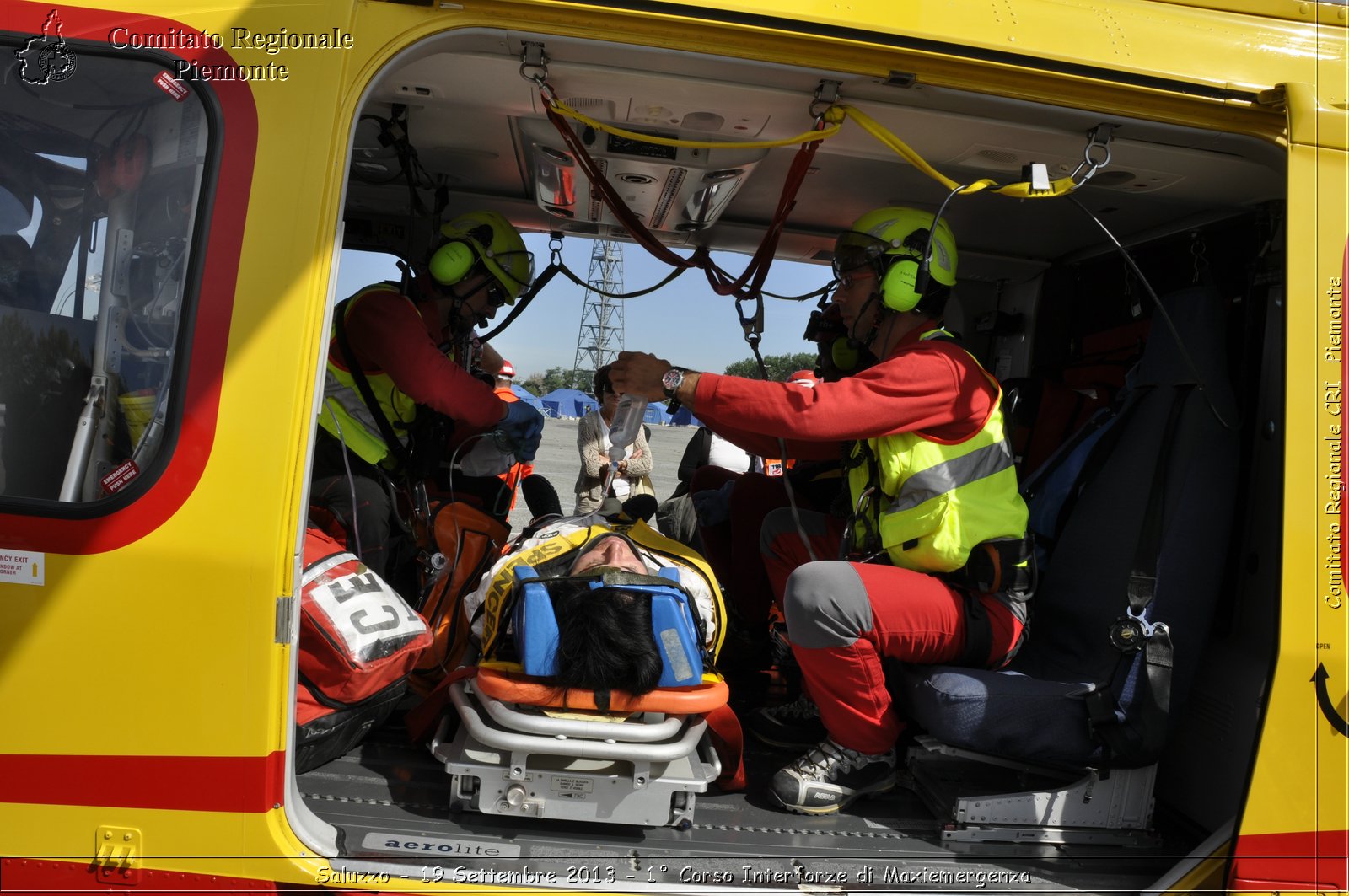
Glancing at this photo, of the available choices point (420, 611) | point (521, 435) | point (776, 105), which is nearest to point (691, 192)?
point (776, 105)

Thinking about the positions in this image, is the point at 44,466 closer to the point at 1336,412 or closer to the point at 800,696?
the point at 800,696

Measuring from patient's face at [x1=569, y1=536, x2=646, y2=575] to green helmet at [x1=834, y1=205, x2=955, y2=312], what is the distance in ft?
3.69

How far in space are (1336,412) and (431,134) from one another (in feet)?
9.34

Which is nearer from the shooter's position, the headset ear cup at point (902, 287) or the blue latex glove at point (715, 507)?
the headset ear cup at point (902, 287)

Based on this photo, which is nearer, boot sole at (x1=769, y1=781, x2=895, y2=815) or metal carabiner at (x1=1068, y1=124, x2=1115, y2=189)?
metal carabiner at (x1=1068, y1=124, x2=1115, y2=189)

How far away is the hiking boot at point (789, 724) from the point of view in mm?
2863

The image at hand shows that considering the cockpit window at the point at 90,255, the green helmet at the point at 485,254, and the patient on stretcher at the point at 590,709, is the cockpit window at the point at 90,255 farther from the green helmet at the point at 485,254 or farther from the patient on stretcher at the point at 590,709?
the green helmet at the point at 485,254

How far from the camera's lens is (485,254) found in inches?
126

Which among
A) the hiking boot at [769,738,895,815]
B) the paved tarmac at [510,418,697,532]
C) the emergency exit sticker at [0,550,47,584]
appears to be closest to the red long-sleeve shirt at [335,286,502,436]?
→ the emergency exit sticker at [0,550,47,584]

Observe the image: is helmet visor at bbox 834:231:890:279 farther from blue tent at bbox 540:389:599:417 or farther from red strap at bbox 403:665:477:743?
blue tent at bbox 540:389:599:417

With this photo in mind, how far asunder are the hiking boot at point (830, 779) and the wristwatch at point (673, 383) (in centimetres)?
112

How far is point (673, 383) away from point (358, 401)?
1.16 metres

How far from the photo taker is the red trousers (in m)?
2.35

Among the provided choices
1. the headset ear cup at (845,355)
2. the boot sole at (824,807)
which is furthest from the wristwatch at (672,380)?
the boot sole at (824,807)
